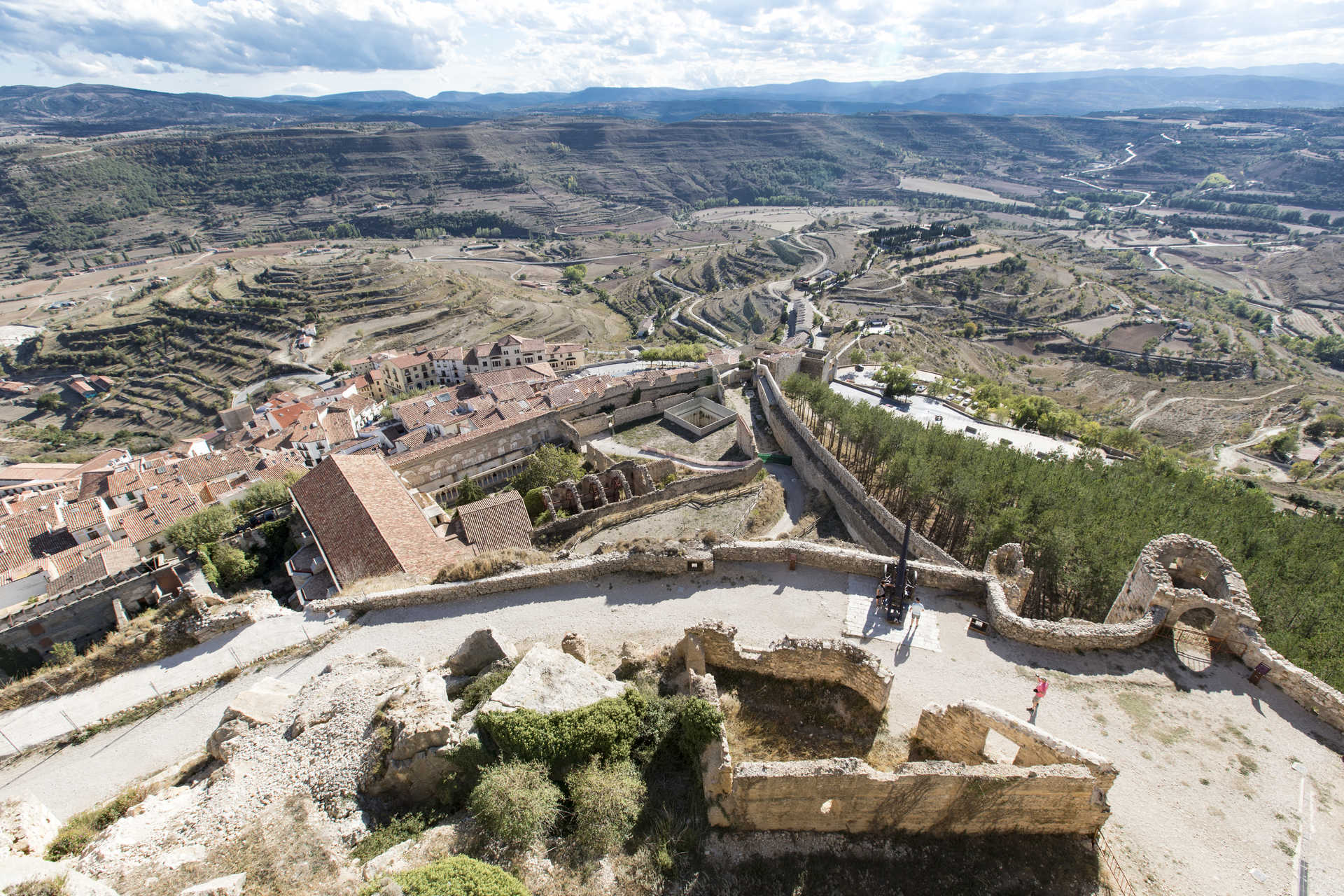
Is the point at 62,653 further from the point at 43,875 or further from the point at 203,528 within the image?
the point at 43,875

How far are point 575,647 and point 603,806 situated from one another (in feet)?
16.6

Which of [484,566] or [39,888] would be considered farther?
[484,566]

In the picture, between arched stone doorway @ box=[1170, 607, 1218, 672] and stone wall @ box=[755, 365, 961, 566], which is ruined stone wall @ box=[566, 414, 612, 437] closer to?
stone wall @ box=[755, 365, 961, 566]

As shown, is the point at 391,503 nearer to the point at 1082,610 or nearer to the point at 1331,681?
the point at 1082,610

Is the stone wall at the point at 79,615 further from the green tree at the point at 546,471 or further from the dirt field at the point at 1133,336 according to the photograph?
the dirt field at the point at 1133,336

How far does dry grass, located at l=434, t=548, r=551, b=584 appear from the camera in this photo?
885 inches

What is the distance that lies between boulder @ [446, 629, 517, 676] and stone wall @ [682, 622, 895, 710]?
194 inches

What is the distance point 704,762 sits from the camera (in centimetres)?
1323

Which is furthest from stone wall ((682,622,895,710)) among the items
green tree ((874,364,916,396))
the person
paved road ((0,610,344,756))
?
green tree ((874,364,916,396))

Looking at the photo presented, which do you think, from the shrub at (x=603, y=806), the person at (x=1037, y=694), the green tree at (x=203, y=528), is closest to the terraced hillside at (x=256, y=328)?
the green tree at (x=203, y=528)

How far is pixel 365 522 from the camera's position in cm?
2920

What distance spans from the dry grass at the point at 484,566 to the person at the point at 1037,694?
16.6m

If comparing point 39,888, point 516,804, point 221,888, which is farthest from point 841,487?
point 39,888

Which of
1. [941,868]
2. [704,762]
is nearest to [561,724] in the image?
[704,762]
